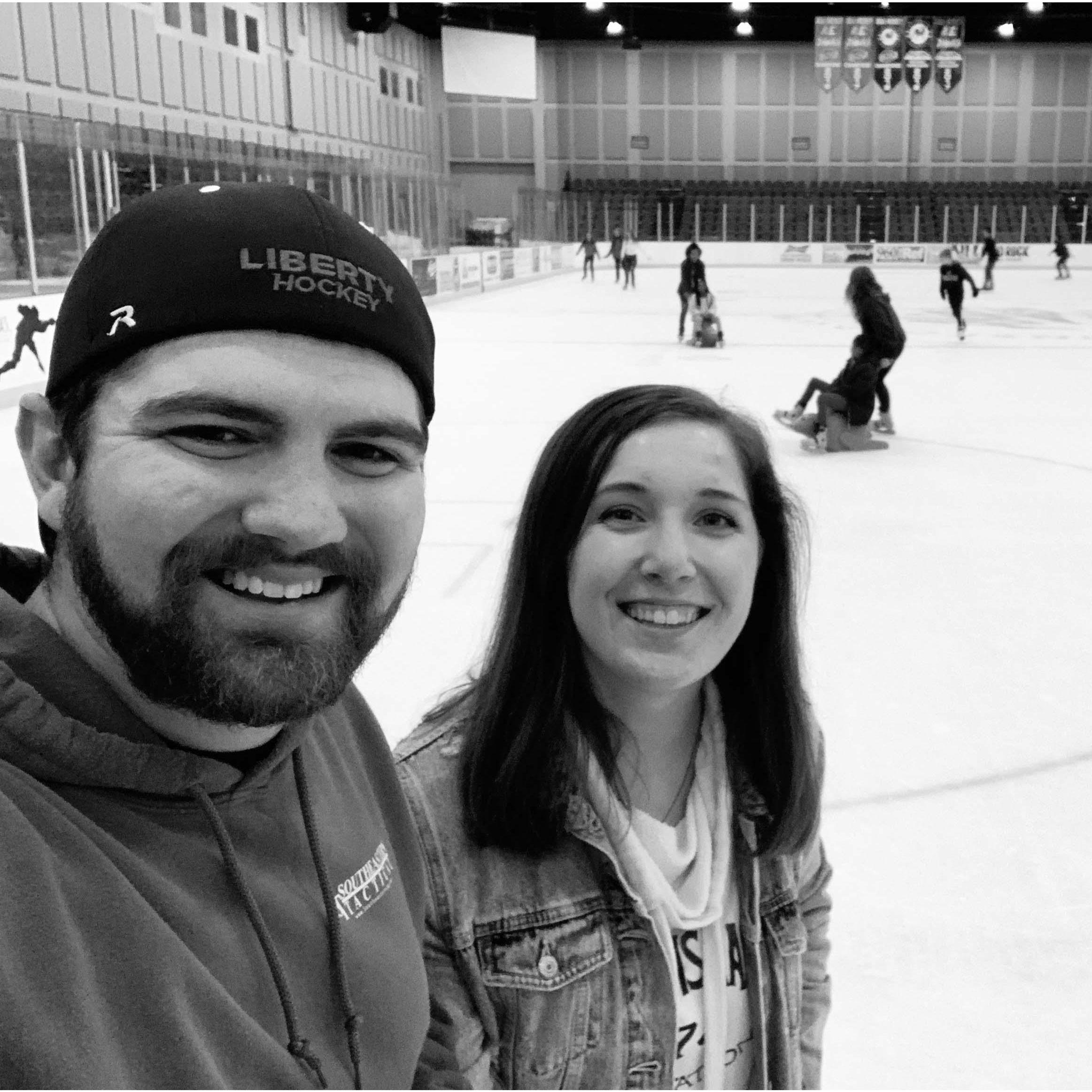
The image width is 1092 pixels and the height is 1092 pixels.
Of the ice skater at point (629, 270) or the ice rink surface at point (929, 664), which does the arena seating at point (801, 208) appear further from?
the ice rink surface at point (929, 664)

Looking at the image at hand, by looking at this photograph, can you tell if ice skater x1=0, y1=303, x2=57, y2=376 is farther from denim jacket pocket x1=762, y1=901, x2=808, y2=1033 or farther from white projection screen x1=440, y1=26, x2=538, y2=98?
white projection screen x1=440, y1=26, x2=538, y2=98

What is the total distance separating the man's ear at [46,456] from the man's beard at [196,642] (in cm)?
3

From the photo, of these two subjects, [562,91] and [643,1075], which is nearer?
[643,1075]

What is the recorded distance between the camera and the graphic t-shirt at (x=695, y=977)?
158 cm

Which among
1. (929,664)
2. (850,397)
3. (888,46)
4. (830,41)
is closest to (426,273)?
(830,41)

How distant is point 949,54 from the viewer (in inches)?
1081

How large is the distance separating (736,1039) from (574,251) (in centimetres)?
3460

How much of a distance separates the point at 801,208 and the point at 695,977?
36.3 meters

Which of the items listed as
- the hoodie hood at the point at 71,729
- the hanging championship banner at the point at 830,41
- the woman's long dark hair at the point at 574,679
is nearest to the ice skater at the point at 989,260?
the hanging championship banner at the point at 830,41

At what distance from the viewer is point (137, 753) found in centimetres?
93

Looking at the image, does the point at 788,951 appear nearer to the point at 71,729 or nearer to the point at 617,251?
the point at 71,729

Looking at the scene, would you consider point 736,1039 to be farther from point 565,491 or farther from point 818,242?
point 818,242

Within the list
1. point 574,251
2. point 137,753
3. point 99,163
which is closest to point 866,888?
point 137,753

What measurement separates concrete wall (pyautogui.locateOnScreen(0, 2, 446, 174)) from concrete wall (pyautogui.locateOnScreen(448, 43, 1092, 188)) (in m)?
4.31
